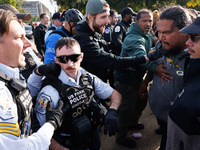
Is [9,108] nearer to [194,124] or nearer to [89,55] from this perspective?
[194,124]

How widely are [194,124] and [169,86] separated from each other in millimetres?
715

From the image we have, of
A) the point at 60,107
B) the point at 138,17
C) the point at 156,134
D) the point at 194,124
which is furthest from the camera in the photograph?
the point at 156,134

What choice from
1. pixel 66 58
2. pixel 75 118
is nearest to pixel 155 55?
pixel 66 58

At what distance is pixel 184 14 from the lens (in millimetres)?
1863

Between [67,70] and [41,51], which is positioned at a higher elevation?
[67,70]

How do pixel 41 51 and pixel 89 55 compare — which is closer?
pixel 89 55

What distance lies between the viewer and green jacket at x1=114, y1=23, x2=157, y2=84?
2641 millimetres

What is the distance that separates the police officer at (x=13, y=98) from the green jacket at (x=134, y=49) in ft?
5.70

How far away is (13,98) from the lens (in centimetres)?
118

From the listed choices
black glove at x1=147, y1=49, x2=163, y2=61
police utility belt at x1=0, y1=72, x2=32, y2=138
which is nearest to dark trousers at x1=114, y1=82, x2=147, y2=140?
black glove at x1=147, y1=49, x2=163, y2=61

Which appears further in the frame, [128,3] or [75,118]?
[128,3]

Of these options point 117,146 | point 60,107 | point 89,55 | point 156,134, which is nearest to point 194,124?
point 60,107

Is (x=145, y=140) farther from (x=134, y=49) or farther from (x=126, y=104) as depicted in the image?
(x=134, y=49)

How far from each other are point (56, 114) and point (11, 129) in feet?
1.53
